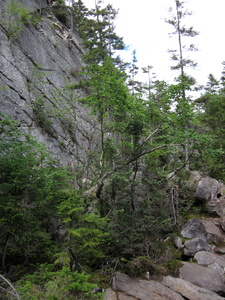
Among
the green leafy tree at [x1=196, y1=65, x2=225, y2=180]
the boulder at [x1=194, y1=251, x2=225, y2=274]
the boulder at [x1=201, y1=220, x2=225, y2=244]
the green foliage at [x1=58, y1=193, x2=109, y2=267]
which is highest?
the green leafy tree at [x1=196, y1=65, x2=225, y2=180]

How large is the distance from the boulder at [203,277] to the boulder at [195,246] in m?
0.88

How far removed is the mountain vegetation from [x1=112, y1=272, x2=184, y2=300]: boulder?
0.41 metres

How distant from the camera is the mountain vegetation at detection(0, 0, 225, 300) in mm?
6125

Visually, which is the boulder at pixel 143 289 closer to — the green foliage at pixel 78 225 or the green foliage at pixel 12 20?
the green foliage at pixel 78 225

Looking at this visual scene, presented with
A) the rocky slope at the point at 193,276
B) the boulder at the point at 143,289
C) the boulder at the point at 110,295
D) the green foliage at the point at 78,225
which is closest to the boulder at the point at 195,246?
the rocky slope at the point at 193,276

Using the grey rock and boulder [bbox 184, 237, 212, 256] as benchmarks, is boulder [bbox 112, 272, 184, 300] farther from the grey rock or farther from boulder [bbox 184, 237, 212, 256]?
the grey rock

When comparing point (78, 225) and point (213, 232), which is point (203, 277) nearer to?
point (213, 232)

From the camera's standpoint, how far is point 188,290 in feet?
21.2

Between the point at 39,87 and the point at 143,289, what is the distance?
13.5m

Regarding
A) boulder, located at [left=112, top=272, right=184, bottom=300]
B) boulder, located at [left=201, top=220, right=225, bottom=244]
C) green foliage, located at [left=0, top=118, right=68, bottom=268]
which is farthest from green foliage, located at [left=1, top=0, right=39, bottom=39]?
boulder, located at [left=201, top=220, right=225, bottom=244]

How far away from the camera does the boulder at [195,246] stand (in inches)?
344

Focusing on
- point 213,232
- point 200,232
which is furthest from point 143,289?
point 213,232

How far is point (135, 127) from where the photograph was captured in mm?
9203

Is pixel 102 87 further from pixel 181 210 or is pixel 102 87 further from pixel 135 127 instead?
pixel 181 210
